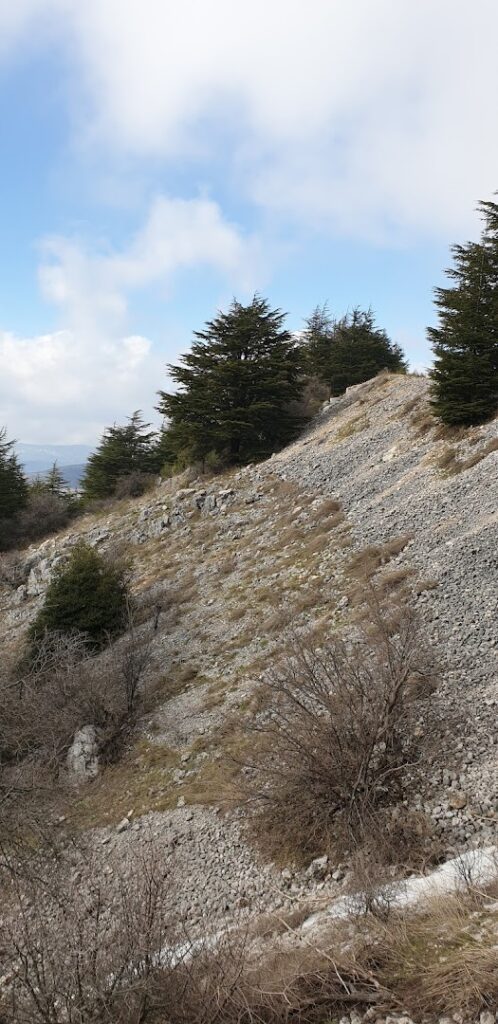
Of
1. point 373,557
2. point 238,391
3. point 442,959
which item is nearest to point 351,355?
point 238,391

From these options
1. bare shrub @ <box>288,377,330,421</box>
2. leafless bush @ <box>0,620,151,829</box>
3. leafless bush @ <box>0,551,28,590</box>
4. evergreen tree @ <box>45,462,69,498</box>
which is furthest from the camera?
evergreen tree @ <box>45,462,69,498</box>

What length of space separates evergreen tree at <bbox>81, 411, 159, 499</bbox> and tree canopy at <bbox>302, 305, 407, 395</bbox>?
1323cm

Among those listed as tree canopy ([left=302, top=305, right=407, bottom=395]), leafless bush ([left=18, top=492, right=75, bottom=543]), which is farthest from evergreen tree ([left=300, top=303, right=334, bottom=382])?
leafless bush ([left=18, top=492, right=75, bottom=543])

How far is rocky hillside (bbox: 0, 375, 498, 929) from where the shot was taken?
7391 millimetres

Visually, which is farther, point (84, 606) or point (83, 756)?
point (84, 606)

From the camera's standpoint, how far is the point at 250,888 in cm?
701

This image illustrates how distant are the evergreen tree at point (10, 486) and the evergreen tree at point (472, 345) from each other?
27.7 m

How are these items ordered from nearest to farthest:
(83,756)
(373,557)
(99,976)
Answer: (99,976)
(83,756)
(373,557)

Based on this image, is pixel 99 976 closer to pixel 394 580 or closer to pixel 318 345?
pixel 394 580

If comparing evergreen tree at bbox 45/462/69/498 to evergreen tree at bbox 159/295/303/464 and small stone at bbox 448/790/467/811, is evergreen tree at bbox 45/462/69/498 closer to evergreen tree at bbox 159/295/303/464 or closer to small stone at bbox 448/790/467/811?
evergreen tree at bbox 159/295/303/464

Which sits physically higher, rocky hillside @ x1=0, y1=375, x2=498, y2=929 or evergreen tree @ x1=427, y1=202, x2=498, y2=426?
evergreen tree @ x1=427, y1=202, x2=498, y2=426

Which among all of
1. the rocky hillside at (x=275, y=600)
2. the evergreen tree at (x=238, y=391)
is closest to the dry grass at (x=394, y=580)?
the rocky hillside at (x=275, y=600)

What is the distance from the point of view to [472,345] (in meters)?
20.5

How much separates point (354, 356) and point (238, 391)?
10.6m
